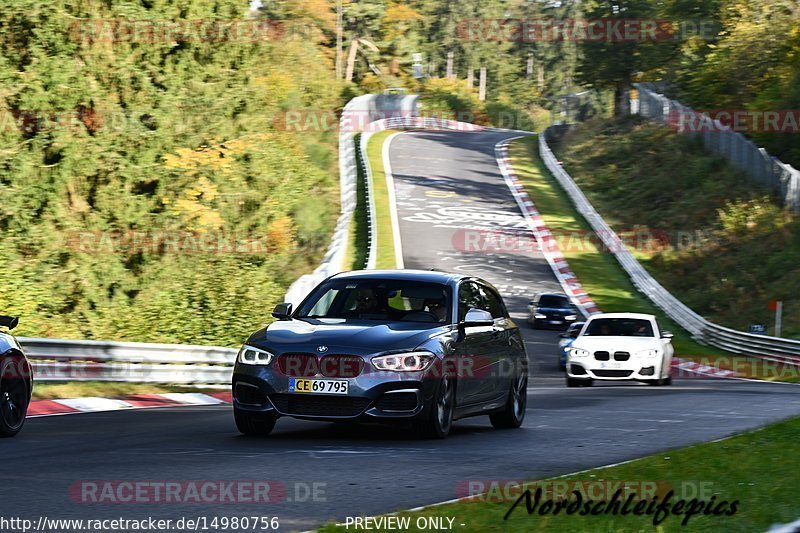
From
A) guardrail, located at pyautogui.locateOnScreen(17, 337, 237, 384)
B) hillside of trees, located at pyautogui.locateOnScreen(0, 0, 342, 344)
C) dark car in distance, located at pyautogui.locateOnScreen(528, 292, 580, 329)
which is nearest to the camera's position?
guardrail, located at pyautogui.locateOnScreen(17, 337, 237, 384)

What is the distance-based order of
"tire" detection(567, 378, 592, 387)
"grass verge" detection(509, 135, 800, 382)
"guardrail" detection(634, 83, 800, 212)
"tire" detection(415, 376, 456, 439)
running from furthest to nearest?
"guardrail" detection(634, 83, 800, 212), "grass verge" detection(509, 135, 800, 382), "tire" detection(567, 378, 592, 387), "tire" detection(415, 376, 456, 439)

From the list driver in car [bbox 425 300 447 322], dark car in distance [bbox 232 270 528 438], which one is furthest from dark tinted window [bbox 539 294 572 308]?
driver in car [bbox 425 300 447 322]

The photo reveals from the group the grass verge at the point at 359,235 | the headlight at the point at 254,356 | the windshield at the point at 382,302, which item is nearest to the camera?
the headlight at the point at 254,356

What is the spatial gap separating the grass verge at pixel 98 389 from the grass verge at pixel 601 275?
14.1 meters

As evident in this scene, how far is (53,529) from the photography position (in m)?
7.25

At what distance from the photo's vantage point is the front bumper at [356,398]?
12070 mm

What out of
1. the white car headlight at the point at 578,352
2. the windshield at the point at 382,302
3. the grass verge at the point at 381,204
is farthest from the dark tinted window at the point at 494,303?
the grass verge at the point at 381,204

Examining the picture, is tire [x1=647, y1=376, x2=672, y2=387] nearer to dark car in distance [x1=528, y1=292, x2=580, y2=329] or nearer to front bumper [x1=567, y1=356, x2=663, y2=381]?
front bumper [x1=567, y1=356, x2=663, y2=381]

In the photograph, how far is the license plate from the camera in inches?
474

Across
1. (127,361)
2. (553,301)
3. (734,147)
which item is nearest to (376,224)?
(734,147)

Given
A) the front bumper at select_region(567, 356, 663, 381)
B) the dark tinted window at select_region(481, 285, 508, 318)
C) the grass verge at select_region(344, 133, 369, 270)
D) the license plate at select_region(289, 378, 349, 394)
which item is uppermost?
the dark tinted window at select_region(481, 285, 508, 318)

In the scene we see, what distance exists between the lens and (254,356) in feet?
40.8

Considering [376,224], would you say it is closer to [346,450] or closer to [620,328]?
[620,328]

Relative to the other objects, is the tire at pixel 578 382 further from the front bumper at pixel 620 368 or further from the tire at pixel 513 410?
the tire at pixel 513 410
